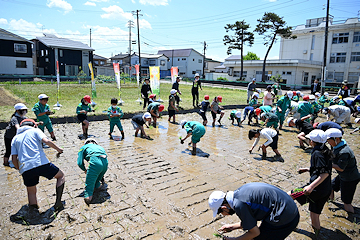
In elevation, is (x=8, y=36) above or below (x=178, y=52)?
below

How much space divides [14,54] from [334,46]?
48.9m

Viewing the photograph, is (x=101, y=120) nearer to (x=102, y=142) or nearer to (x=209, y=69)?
(x=102, y=142)

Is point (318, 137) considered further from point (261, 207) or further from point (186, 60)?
point (186, 60)

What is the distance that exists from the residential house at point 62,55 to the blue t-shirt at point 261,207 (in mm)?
42467

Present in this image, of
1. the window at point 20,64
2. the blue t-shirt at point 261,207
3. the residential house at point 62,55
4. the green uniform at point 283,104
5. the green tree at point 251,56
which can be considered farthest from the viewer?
the green tree at point 251,56

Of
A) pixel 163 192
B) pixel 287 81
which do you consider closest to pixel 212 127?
pixel 163 192

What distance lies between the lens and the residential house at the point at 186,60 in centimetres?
6128

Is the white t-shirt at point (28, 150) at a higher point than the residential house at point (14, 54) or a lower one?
lower

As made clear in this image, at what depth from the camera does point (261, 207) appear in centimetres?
269

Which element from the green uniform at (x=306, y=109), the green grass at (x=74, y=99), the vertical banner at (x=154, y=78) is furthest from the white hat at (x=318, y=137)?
the vertical banner at (x=154, y=78)

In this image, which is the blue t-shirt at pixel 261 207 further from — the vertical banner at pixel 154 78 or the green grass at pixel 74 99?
the vertical banner at pixel 154 78

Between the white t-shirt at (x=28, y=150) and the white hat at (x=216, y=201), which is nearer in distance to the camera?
the white hat at (x=216, y=201)

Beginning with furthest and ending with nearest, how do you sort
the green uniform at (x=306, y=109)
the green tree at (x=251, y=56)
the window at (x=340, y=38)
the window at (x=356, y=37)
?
the green tree at (x=251, y=56)
the window at (x=340, y=38)
the window at (x=356, y=37)
the green uniform at (x=306, y=109)

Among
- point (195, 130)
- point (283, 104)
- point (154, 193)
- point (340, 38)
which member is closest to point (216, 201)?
point (154, 193)
